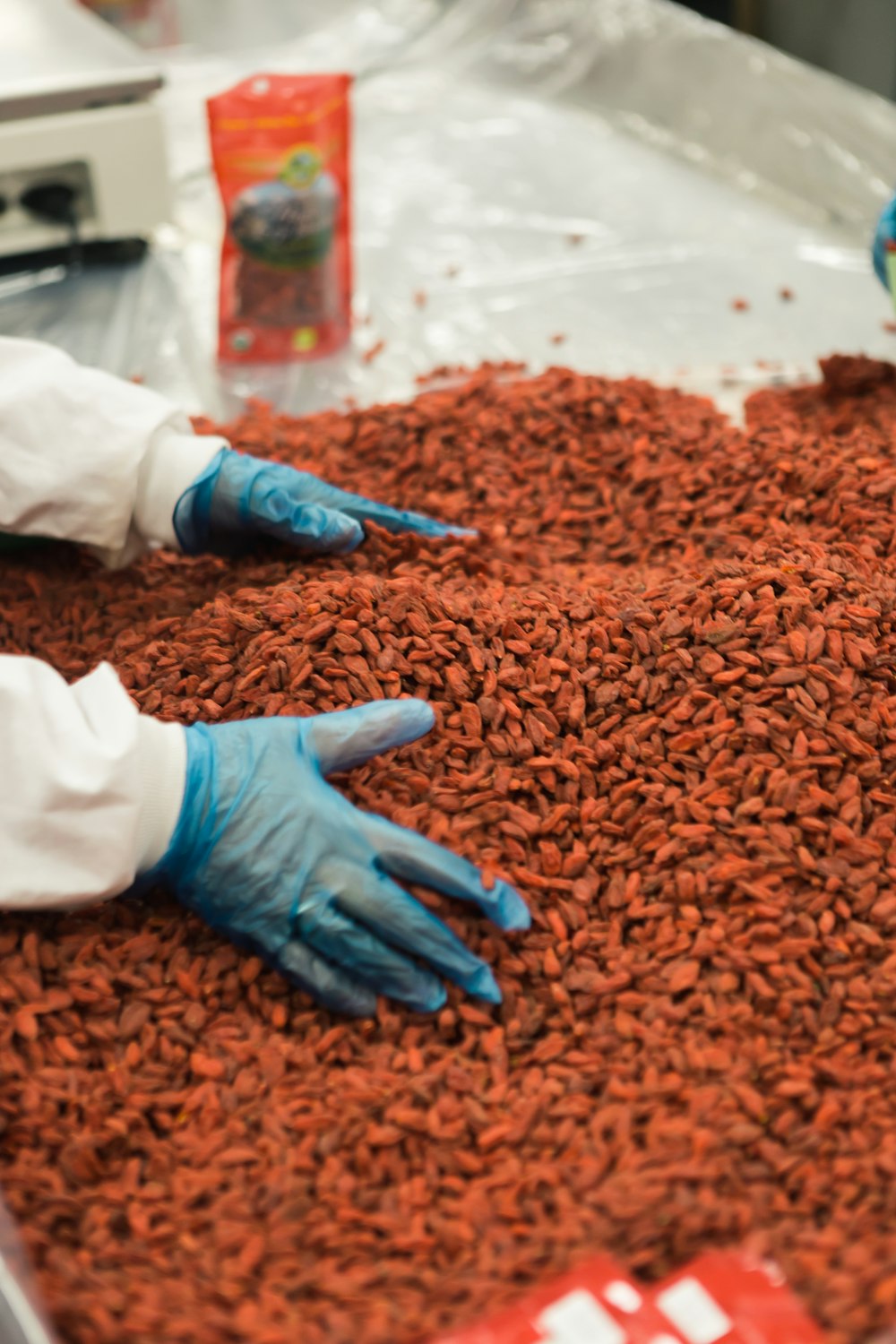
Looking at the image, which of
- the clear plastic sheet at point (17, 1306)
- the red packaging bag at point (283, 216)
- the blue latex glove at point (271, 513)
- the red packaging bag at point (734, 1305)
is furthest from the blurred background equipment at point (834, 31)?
the clear plastic sheet at point (17, 1306)

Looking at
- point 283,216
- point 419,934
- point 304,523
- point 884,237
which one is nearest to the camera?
point 419,934

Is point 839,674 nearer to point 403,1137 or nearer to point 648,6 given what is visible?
point 403,1137

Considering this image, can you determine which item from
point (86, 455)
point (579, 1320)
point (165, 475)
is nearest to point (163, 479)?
point (165, 475)

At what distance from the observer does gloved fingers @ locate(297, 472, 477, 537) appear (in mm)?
1613

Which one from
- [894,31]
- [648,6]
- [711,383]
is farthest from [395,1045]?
[648,6]

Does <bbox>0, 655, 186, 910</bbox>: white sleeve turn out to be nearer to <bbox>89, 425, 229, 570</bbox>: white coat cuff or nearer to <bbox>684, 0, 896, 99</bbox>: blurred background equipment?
<bbox>89, 425, 229, 570</bbox>: white coat cuff

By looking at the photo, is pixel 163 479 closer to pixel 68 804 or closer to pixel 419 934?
pixel 68 804

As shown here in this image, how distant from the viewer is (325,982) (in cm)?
112

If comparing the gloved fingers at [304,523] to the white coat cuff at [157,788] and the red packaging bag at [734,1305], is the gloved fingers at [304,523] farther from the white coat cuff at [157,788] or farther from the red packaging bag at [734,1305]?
the red packaging bag at [734,1305]

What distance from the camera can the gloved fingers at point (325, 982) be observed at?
112cm

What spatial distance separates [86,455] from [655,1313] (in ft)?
3.98

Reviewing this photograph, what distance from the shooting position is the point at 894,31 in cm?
260

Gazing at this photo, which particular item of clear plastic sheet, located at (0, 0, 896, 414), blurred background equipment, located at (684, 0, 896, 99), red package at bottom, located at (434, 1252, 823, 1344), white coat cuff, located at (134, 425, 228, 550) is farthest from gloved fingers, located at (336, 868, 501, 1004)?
blurred background equipment, located at (684, 0, 896, 99)

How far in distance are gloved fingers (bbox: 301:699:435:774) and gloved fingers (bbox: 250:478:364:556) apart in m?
0.37
